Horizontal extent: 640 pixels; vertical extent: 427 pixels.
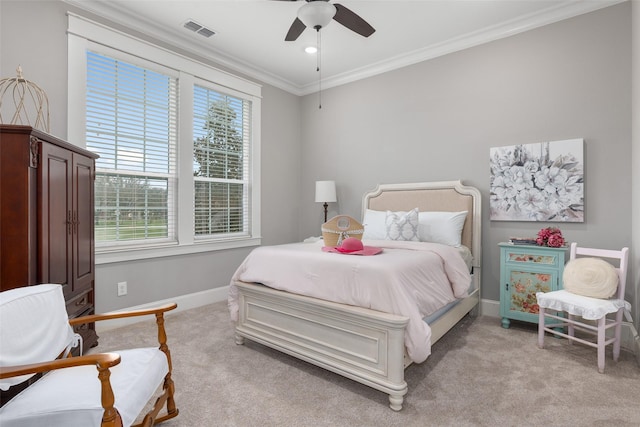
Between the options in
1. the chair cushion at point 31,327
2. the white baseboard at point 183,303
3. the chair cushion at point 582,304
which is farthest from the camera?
the white baseboard at point 183,303

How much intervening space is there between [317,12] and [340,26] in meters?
1.19

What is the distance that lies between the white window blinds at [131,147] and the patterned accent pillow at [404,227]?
2396 mm

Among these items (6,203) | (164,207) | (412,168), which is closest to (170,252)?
(164,207)

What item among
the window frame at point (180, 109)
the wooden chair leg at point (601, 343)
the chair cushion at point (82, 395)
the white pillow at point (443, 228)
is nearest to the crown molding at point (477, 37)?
the window frame at point (180, 109)

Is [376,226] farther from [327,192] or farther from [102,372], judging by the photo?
[102,372]

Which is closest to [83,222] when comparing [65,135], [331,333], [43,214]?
[43,214]

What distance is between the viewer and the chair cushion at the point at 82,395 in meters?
1.13

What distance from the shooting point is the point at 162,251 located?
3.50m

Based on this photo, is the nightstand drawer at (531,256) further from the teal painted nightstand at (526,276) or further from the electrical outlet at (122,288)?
the electrical outlet at (122,288)

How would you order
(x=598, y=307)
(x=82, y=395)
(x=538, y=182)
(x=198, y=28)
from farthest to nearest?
1. (x=198, y=28)
2. (x=538, y=182)
3. (x=598, y=307)
4. (x=82, y=395)

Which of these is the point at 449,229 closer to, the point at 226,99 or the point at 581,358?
the point at 581,358

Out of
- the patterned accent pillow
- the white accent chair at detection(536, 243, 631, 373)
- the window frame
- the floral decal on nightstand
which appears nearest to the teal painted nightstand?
the floral decal on nightstand

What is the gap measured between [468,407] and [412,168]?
2733 millimetres

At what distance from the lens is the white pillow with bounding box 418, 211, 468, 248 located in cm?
333
